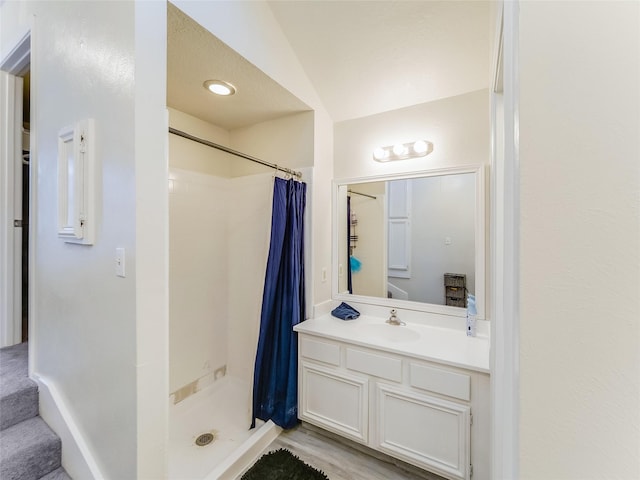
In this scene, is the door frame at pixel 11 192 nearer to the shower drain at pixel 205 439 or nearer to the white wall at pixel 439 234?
the shower drain at pixel 205 439

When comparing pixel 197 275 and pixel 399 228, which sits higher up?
pixel 399 228

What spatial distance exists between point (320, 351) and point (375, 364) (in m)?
0.39

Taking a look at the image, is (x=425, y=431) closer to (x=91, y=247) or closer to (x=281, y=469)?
(x=281, y=469)

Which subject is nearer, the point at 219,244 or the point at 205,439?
the point at 205,439

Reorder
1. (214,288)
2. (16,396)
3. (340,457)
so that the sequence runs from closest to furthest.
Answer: (16,396) → (340,457) → (214,288)

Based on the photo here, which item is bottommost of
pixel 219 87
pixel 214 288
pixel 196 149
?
pixel 214 288

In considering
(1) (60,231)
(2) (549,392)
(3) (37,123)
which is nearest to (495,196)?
(2) (549,392)

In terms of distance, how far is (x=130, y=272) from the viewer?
108 centimetres

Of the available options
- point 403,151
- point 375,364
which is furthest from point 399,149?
point 375,364

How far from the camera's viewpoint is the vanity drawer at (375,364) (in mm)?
1616

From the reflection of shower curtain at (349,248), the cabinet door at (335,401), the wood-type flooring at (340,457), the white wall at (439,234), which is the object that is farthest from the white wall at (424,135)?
the wood-type flooring at (340,457)

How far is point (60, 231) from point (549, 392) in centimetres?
204

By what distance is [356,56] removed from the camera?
1830mm

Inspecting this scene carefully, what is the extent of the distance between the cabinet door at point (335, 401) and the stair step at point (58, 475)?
128 centimetres
